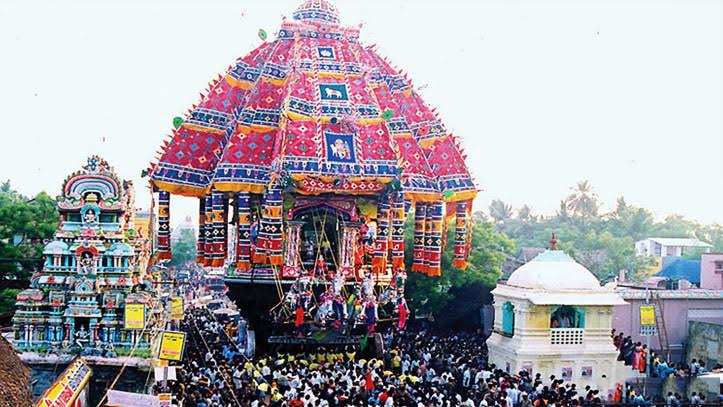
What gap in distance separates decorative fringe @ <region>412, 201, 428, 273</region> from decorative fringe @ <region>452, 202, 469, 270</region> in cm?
143

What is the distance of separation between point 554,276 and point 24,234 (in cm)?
1671

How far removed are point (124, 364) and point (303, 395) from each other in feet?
11.5

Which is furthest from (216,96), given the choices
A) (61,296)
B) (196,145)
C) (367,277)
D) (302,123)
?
(61,296)

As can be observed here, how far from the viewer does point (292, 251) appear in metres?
24.7

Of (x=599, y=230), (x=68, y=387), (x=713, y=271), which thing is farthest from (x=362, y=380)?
(x=599, y=230)

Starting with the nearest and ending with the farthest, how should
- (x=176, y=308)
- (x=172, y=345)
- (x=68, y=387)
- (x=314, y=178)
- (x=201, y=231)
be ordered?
(x=68, y=387) → (x=172, y=345) → (x=176, y=308) → (x=314, y=178) → (x=201, y=231)

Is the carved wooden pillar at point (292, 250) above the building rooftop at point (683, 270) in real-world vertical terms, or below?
above

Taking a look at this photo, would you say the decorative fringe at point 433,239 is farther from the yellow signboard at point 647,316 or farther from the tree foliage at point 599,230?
the tree foliage at point 599,230

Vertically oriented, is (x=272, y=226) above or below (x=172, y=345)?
above

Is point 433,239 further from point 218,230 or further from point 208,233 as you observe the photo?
point 208,233

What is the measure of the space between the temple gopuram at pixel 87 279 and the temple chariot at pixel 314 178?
6443 millimetres

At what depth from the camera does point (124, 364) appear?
53.9 feet

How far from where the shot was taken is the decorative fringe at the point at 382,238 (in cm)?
2497

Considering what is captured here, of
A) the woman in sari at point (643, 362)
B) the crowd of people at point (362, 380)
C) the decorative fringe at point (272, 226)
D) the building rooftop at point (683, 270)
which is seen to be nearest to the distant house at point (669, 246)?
the building rooftop at point (683, 270)
